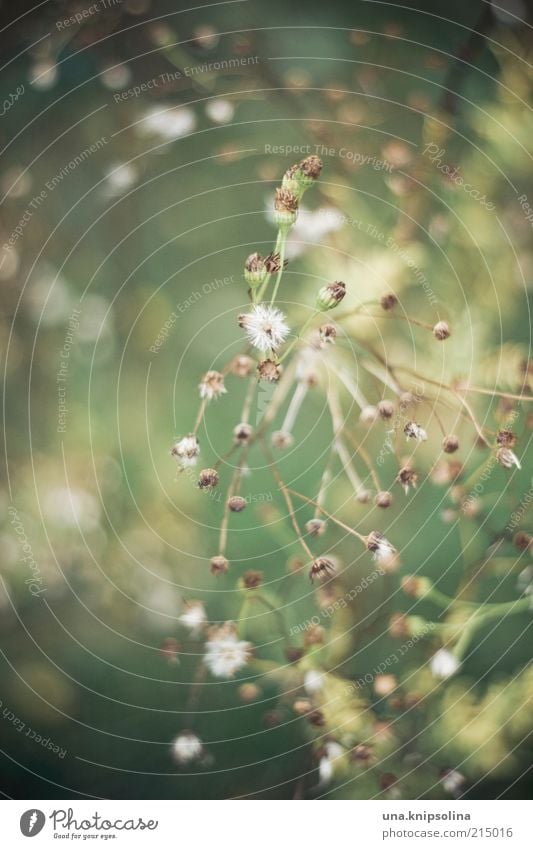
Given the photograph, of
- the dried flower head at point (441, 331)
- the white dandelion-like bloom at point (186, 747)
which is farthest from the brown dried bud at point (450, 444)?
the white dandelion-like bloom at point (186, 747)

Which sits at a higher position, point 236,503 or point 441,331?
point 441,331

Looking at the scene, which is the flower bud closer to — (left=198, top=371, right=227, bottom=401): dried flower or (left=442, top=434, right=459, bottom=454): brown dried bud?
(left=198, top=371, right=227, bottom=401): dried flower

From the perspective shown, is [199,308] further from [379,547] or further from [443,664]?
[443,664]

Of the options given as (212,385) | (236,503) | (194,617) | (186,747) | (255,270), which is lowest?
(186,747)

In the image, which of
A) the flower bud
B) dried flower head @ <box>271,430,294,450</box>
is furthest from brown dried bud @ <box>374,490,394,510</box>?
the flower bud

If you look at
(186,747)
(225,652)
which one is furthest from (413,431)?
(186,747)
